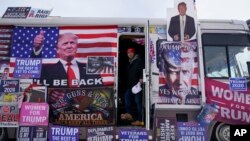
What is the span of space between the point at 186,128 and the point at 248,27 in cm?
249

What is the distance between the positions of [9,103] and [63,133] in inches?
47.5

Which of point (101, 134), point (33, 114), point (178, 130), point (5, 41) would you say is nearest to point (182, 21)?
point (178, 130)

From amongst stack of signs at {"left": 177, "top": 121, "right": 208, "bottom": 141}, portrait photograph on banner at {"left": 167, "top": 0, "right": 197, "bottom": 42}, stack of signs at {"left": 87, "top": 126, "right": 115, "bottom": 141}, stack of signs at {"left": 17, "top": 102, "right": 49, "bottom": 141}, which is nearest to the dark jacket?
portrait photograph on banner at {"left": 167, "top": 0, "right": 197, "bottom": 42}

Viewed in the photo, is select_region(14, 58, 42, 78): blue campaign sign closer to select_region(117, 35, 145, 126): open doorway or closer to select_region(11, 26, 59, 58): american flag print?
select_region(11, 26, 59, 58): american flag print

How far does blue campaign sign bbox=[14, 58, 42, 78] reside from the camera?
9.61 m

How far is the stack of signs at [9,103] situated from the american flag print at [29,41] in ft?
2.02

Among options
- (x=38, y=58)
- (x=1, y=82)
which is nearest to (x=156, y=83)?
(x=38, y=58)

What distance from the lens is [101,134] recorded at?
9094mm

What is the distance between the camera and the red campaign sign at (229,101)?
9.41 m

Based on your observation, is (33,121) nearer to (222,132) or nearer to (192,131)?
(192,131)

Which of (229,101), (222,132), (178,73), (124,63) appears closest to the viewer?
(222,132)

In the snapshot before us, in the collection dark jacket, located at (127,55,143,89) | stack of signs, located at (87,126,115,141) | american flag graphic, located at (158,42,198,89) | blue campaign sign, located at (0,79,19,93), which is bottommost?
stack of signs, located at (87,126,115,141)

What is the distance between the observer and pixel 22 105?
9305mm

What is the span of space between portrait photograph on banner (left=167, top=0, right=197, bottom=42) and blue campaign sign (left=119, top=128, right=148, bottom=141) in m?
1.94
